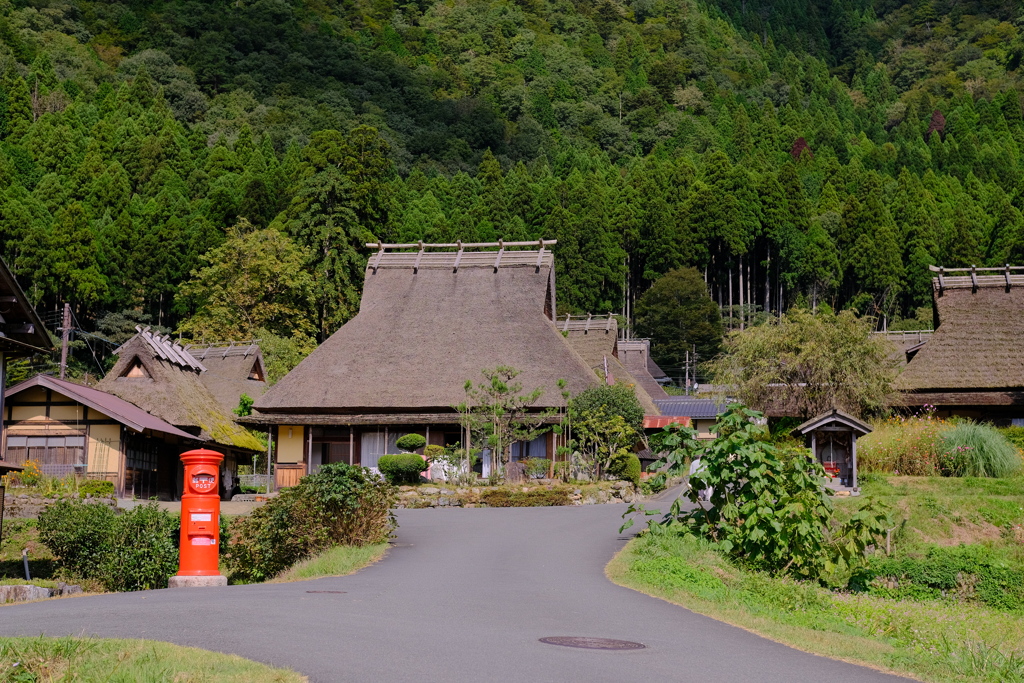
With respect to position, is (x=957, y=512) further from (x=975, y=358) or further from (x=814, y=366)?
(x=975, y=358)

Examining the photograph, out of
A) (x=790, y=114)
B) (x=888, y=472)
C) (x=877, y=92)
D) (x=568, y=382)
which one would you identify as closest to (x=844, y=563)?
(x=888, y=472)

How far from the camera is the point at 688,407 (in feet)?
216

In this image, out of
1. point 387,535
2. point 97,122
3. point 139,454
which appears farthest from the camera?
point 97,122

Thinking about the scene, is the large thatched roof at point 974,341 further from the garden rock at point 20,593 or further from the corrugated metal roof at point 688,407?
the garden rock at point 20,593

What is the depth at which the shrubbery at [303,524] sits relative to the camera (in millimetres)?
18953

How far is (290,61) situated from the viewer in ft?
412

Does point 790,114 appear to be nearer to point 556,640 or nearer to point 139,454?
point 139,454

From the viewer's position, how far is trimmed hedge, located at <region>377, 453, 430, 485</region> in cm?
3375

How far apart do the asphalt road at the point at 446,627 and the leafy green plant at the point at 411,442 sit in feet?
64.1

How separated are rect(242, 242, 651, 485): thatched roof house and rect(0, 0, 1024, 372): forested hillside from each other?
44.4ft

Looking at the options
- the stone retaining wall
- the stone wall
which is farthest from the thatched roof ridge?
the stone wall

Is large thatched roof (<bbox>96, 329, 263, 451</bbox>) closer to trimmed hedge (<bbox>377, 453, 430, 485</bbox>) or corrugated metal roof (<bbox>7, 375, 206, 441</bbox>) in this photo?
corrugated metal roof (<bbox>7, 375, 206, 441</bbox>)

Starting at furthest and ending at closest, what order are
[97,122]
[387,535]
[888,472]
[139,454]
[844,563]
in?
[97,122], [139,454], [888,472], [387,535], [844,563]

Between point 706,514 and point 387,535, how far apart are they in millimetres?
6277
